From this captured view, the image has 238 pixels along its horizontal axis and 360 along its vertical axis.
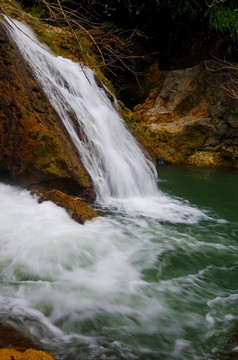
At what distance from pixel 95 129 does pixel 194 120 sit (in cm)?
660

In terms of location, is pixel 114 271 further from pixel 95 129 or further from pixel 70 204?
pixel 95 129

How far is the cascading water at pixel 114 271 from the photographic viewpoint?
1831 mm

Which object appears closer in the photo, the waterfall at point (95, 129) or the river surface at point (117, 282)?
the river surface at point (117, 282)

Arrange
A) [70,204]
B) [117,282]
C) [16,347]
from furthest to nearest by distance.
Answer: [70,204] < [117,282] < [16,347]

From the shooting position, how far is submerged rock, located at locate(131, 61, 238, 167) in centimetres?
1084

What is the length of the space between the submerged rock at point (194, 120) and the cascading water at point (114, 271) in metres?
5.68

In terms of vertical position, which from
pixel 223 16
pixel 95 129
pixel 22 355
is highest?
pixel 223 16

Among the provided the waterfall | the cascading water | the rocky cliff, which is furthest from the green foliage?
the rocky cliff

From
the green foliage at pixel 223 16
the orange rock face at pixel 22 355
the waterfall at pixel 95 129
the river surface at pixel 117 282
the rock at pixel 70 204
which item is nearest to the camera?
the orange rock face at pixel 22 355

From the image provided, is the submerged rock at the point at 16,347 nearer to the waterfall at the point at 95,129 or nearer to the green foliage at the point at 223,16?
the waterfall at the point at 95,129

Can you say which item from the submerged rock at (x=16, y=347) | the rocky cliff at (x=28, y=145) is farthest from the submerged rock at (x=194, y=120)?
the submerged rock at (x=16, y=347)

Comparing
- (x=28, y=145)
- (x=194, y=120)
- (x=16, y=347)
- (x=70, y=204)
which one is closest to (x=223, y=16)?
(x=194, y=120)

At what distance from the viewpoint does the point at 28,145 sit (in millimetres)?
4102

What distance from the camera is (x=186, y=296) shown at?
2.39 metres
